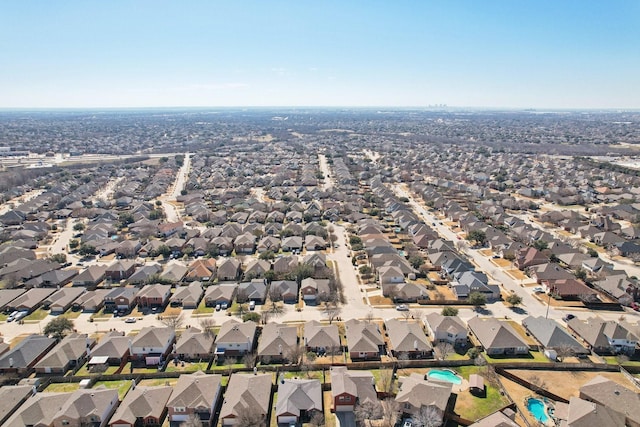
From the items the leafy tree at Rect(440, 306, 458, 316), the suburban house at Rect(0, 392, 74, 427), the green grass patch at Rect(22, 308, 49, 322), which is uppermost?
the suburban house at Rect(0, 392, 74, 427)

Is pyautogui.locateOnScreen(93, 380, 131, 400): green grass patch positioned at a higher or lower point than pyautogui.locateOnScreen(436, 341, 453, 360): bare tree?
lower

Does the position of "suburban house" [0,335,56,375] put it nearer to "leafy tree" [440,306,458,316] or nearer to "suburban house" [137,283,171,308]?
"suburban house" [137,283,171,308]

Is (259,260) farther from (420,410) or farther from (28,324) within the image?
(420,410)

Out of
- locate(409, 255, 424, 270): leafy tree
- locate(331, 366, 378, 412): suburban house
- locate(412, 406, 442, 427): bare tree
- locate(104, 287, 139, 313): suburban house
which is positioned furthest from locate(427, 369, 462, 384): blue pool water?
locate(104, 287, 139, 313): suburban house

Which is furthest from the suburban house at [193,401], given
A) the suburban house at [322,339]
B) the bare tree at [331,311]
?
the bare tree at [331,311]

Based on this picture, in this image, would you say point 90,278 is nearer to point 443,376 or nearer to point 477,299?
A: point 443,376

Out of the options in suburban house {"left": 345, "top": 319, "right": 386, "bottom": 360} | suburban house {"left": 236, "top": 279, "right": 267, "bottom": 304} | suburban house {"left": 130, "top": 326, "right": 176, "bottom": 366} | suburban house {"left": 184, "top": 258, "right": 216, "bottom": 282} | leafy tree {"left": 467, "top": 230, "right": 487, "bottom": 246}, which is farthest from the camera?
leafy tree {"left": 467, "top": 230, "right": 487, "bottom": 246}

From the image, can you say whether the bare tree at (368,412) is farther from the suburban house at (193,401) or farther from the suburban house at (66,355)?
the suburban house at (66,355)
